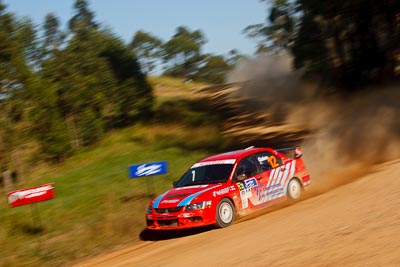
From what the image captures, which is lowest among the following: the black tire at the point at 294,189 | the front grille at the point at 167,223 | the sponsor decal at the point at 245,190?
the black tire at the point at 294,189

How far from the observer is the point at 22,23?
2573 cm

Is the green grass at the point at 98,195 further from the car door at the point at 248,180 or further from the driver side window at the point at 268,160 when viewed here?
the driver side window at the point at 268,160

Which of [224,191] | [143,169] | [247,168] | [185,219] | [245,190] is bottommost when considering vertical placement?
[185,219]

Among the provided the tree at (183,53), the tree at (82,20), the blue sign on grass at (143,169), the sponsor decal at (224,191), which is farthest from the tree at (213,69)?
the sponsor decal at (224,191)

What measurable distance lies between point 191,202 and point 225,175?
1.24 metres

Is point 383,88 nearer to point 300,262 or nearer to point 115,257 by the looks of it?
point 115,257

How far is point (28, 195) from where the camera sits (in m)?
11.5

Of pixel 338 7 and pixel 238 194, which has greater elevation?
pixel 338 7

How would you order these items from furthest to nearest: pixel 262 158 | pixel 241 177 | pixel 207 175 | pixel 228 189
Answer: pixel 262 158 → pixel 207 175 → pixel 241 177 → pixel 228 189

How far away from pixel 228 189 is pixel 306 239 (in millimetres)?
3497

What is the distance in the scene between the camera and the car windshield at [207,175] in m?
11.5

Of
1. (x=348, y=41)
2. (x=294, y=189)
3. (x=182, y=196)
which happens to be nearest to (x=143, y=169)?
(x=182, y=196)

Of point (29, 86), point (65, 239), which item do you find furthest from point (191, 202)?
point (29, 86)

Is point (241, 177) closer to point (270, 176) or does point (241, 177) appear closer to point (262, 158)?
point (270, 176)
